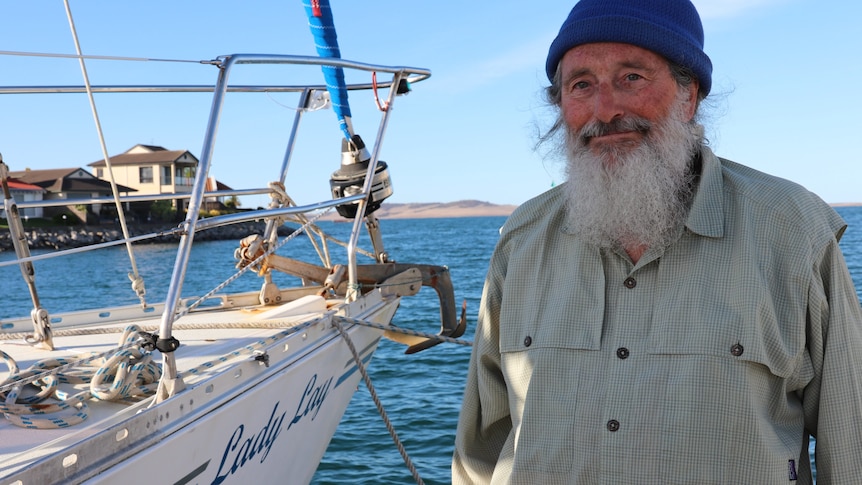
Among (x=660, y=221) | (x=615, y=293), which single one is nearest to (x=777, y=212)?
(x=660, y=221)

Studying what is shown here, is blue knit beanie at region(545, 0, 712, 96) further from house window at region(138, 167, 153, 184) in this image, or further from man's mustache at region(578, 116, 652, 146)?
house window at region(138, 167, 153, 184)

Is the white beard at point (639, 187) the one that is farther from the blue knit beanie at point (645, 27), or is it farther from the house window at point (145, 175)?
the house window at point (145, 175)

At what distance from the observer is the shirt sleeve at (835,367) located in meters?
1.62

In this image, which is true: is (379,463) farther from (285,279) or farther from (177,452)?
(285,279)

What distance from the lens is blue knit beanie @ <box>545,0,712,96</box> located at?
1771 mm

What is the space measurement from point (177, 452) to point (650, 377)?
1.73 m

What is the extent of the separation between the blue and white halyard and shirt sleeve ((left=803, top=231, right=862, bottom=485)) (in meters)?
1.85

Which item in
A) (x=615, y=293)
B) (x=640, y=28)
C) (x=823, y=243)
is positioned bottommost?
(x=615, y=293)

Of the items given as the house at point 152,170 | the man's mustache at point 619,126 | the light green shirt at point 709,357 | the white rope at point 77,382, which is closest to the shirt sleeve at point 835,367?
the light green shirt at point 709,357

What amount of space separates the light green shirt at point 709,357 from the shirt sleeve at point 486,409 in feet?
0.39

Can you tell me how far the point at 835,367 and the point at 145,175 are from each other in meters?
61.3

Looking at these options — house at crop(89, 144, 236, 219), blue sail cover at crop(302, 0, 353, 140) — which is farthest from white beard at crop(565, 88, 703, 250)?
house at crop(89, 144, 236, 219)

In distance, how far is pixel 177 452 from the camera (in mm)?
2727

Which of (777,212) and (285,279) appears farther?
(285,279)
